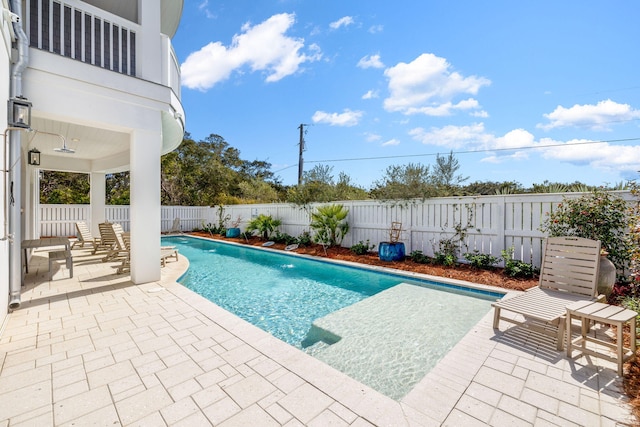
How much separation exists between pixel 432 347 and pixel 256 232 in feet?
38.2

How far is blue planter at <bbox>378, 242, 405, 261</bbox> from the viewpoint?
312 inches

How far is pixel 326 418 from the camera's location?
76.2 inches

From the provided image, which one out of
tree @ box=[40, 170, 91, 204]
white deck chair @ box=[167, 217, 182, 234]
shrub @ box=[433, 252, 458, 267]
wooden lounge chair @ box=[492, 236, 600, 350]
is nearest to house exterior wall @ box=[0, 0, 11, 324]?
wooden lounge chair @ box=[492, 236, 600, 350]

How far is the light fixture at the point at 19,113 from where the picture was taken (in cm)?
371

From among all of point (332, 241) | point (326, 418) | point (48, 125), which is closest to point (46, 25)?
point (48, 125)

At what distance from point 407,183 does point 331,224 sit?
9.77 feet

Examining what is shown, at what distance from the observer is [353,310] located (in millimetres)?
4629

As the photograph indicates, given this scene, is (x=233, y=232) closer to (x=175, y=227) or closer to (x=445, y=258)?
(x=175, y=227)

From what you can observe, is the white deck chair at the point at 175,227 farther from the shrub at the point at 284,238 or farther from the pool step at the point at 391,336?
the pool step at the point at 391,336

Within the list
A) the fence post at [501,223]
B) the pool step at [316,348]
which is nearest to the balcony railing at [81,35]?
the pool step at [316,348]

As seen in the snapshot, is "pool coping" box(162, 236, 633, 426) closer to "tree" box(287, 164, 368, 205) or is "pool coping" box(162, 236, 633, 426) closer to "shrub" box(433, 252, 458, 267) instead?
"shrub" box(433, 252, 458, 267)

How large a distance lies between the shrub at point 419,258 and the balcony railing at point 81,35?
308 inches

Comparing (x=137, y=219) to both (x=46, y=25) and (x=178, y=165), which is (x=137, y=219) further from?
(x=178, y=165)

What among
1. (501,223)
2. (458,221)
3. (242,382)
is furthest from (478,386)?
(458,221)
